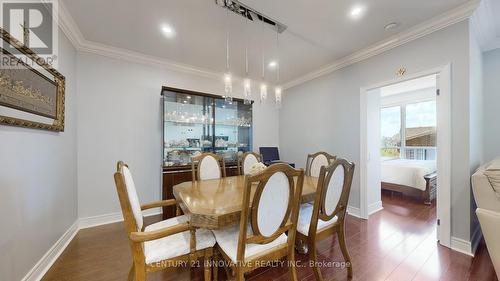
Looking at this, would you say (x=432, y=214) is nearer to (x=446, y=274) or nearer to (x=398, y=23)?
(x=446, y=274)

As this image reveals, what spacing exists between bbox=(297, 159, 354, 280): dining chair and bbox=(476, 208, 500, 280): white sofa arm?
3.59ft

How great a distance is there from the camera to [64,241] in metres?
2.19

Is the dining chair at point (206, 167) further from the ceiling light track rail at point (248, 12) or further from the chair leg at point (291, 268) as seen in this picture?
the ceiling light track rail at point (248, 12)

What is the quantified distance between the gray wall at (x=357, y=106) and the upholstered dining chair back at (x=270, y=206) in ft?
7.06

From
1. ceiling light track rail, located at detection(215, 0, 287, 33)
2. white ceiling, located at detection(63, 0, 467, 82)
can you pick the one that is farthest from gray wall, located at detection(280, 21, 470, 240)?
ceiling light track rail, located at detection(215, 0, 287, 33)

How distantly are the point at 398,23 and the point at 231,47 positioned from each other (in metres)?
2.20

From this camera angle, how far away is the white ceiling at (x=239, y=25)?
6.49 feet

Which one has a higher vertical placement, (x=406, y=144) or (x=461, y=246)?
(x=406, y=144)

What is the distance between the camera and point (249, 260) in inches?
49.3

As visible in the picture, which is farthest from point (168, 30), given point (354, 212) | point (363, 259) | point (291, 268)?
point (354, 212)

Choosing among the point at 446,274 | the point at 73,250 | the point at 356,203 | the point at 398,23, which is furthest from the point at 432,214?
the point at 73,250

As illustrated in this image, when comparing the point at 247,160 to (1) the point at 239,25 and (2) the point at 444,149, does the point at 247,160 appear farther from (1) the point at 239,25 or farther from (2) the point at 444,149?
(2) the point at 444,149

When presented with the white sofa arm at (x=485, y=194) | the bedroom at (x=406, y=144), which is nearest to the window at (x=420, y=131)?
the bedroom at (x=406, y=144)

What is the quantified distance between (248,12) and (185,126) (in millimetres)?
2141
